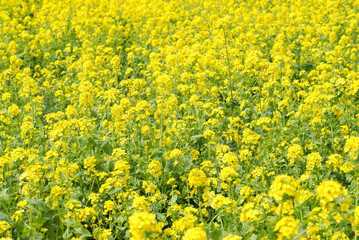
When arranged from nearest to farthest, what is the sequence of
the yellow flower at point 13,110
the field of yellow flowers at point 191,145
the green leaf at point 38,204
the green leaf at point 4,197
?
the field of yellow flowers at point 191,145 < the green leaf at point 38,204 < the green leaf at point 4,197 < the yellow flower at point 13,110

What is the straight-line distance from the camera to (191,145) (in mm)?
5141

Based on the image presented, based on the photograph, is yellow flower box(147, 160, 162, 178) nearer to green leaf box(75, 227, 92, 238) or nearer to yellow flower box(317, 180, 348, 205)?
green leaf box(75, 227, 92, 238)

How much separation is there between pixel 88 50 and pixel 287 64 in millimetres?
3654

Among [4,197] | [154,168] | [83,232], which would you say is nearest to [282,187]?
[83,232]

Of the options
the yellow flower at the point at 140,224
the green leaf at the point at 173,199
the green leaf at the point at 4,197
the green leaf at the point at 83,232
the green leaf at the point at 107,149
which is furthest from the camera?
the green leaf at the point at 107,149

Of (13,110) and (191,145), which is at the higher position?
(13,110)

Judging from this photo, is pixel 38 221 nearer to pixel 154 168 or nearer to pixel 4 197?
pixel 4 197

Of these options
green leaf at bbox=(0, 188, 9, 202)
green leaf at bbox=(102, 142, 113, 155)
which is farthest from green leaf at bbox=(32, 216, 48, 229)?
green leaf at bbox=(102, 142, 113, 155)

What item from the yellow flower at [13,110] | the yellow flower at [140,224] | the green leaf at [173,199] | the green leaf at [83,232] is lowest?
the green leaf at [173,199]

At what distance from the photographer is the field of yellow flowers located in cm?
333

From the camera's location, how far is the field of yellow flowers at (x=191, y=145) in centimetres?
333

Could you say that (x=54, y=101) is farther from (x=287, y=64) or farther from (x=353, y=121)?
(x=353, y=121)

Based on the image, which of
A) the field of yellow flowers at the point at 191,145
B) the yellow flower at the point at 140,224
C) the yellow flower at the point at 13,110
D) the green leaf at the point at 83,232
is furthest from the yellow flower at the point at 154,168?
the yellow flower at the point at 13,110

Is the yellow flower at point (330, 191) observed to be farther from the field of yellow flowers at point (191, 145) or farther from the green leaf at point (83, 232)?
the green leaf at point (83, 232)
